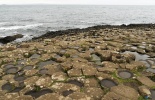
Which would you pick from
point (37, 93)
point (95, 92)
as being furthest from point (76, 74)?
point (37, 93)

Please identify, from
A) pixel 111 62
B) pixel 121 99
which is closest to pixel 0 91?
pixel 121 99

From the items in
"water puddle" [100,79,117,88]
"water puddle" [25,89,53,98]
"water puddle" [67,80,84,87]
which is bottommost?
"water puddle" [25,89,53,98]

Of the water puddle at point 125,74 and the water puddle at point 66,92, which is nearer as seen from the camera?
the water puddle at point 66,92

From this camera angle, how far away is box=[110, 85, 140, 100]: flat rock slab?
4.77 meters

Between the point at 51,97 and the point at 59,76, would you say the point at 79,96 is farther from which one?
the point at 59,76

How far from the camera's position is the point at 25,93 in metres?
5.01

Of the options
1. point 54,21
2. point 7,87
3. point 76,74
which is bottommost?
point 54,21

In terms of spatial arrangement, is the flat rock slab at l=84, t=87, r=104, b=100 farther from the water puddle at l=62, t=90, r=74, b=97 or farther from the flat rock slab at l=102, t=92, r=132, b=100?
the water puddle at l=62, t=90, r=74, b=97

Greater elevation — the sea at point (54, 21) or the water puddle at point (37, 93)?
the water puddle at point (37, 93)

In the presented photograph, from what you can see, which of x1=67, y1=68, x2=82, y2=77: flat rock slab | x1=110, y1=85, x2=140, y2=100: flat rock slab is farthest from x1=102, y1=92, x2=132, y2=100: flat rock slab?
x1=67, y1=68, x2=82, y2=77: flat rock slab

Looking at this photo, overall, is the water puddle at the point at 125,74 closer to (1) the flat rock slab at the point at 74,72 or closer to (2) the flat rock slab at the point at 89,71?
(2) the flat rock slab at the point at 89,71

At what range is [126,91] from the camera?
5004mm

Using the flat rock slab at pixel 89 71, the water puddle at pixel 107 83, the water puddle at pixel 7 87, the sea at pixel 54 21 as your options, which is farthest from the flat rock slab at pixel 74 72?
the sea at pixel 54 21

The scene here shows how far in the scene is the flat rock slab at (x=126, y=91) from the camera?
477cm
